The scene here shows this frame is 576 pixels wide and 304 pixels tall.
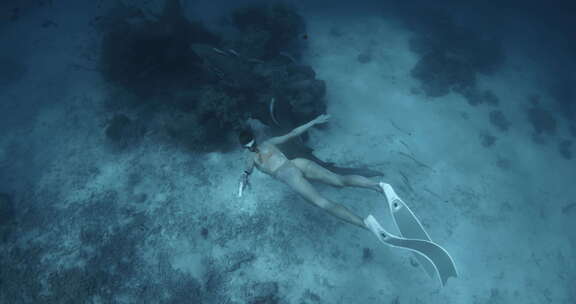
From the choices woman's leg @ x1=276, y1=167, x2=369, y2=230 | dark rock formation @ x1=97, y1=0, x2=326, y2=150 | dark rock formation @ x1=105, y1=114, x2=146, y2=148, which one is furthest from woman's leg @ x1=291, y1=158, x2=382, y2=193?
dark rock formation @ x1=105, y1=114, x2=146, y2=148

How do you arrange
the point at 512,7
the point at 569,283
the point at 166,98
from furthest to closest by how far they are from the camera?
the point at 512,7 < the point at 166,98 < the point at 569,283

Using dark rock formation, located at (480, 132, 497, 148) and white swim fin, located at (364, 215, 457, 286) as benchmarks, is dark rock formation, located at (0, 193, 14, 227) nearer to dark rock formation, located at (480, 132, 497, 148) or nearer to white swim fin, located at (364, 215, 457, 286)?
white swim fin, located at (364, 215, 457, 286)

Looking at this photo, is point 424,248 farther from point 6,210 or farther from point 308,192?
point 6,210

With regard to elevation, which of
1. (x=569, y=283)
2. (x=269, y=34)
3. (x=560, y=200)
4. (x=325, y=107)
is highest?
(x=269, y=34)

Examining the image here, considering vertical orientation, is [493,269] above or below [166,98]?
below

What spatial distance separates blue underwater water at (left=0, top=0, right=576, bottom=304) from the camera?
593 cm

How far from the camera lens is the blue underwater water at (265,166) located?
5.93 metres

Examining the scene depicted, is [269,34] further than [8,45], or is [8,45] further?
[8,45]

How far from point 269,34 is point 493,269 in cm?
954

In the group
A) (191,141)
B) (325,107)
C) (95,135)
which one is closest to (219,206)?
(191,141)

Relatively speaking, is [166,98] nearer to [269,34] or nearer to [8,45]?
[269,34]

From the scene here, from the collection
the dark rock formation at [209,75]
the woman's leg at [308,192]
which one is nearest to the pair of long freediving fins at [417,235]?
the woman's leg at [308,192]

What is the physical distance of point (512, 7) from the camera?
17.6m

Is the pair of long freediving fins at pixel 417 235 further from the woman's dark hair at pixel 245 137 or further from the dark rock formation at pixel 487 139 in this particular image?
the dark rock formation at pixel 487 139
